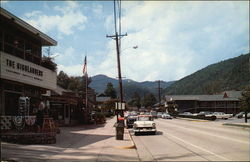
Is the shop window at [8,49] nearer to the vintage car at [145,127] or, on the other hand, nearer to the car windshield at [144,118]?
the vintage car at [145,127]

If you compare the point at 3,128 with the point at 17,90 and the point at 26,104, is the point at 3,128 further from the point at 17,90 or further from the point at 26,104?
the point at 17,90

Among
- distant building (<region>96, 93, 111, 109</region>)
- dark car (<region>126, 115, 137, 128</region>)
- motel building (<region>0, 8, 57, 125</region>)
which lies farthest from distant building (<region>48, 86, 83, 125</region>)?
distant building (<region>96, 93, 111, 109</region>)

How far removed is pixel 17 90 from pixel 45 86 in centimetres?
304

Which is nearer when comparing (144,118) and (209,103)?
(144,118)

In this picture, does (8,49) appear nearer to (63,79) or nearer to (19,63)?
(19,63)

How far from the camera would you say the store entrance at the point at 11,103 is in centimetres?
1967

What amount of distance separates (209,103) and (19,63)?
93.2 m

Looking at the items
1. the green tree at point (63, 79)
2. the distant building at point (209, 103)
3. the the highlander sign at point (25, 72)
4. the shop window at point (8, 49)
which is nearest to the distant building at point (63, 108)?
the the highlander sign at point (25, 72)

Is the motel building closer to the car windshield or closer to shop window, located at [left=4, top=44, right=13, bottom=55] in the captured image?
shop window, located at [left=4, top=44, right=13, bottom=55]

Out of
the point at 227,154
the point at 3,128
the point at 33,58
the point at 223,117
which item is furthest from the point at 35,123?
the point at 223,117

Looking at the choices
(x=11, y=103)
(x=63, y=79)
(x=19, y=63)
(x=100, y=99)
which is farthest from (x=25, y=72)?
(x=100, y=99)

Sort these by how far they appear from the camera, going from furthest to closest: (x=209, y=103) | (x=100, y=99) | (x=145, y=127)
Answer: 1. (x=100, y=99)
2. (x=209, y=103)
3. (x=145, y=127)

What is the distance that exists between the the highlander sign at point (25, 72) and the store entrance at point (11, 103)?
4.03 feet

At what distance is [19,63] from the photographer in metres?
19.8
